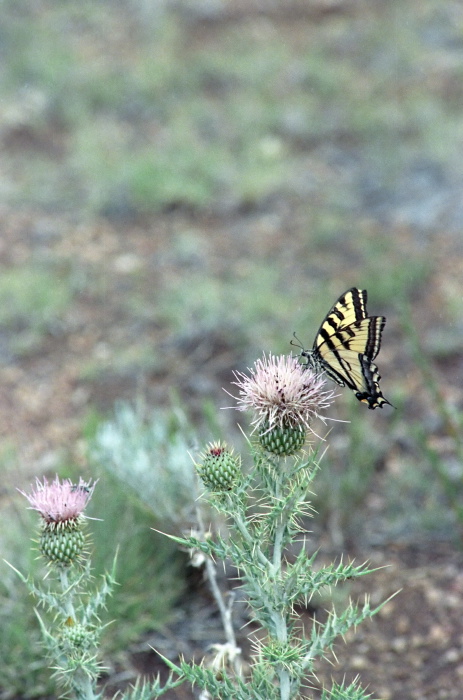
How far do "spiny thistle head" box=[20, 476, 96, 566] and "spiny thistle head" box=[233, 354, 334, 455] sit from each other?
0.57 m

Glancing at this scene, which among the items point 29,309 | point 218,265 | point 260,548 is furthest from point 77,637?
point 218,265

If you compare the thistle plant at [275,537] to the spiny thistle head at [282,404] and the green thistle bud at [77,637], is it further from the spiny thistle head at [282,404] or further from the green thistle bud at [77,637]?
the green thistle bud at [77,637]

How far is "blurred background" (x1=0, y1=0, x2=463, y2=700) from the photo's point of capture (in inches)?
148

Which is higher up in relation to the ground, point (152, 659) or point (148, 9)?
point (148, 9)

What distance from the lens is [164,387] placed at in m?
5.75

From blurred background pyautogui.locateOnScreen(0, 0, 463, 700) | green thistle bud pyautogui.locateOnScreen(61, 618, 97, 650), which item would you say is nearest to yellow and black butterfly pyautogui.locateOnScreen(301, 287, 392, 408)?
blurred background pyautogui.locateOnScreen(0, 0, 463, 700)

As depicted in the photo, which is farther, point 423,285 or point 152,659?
point 423,285

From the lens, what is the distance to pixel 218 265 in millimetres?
7316

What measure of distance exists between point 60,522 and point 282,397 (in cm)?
73

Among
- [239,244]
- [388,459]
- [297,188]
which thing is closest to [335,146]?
[297,188]

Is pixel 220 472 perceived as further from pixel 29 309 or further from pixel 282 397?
pixel 29 309

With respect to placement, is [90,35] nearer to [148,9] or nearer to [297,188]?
[148,9]

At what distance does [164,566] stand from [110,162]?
556cm

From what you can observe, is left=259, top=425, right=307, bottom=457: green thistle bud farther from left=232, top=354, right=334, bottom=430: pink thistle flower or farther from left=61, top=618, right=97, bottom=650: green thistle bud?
left=61, top=618, right=97, bottom=650: green thistle bud
